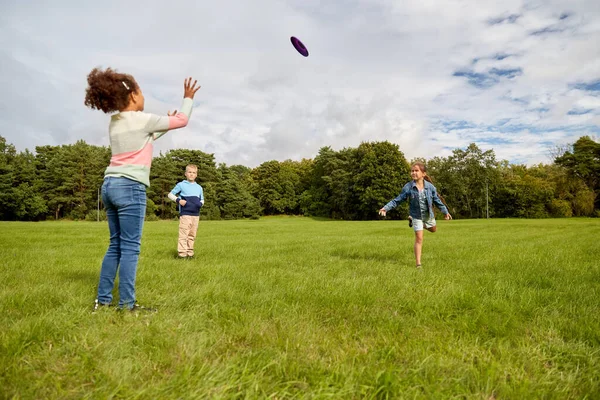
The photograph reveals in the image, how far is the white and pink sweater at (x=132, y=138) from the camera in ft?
12.9

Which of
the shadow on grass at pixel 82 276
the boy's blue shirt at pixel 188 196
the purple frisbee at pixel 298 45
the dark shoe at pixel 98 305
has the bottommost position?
the shadow on grass at pixel 82 276

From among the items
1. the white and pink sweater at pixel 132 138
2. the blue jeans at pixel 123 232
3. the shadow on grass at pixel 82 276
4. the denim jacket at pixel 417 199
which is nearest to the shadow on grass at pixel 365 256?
the denim jacket at pixel 417 199

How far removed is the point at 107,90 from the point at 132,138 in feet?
1.83

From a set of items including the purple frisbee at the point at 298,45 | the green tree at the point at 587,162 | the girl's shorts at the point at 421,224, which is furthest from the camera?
the green tree at the point at 587,162

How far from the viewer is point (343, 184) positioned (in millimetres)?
68625

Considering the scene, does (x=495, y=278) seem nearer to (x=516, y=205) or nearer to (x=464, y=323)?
(x=464, y=323)

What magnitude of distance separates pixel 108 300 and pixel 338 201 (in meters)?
66.1

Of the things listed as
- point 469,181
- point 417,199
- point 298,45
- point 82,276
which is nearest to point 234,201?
point 469,181

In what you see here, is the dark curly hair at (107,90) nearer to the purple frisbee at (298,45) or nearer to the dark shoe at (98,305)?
the dark shoe at (98,305)

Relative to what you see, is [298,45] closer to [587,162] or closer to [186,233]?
[186,233]

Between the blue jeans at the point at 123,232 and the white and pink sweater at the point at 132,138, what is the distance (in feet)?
0.36

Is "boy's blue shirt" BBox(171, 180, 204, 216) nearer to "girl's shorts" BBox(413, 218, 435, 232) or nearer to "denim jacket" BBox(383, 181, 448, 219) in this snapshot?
"denim jacket" BBox(383, 181, 448, 219)

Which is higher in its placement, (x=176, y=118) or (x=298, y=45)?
(x=298, y=45)

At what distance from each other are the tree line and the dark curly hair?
187 feet
